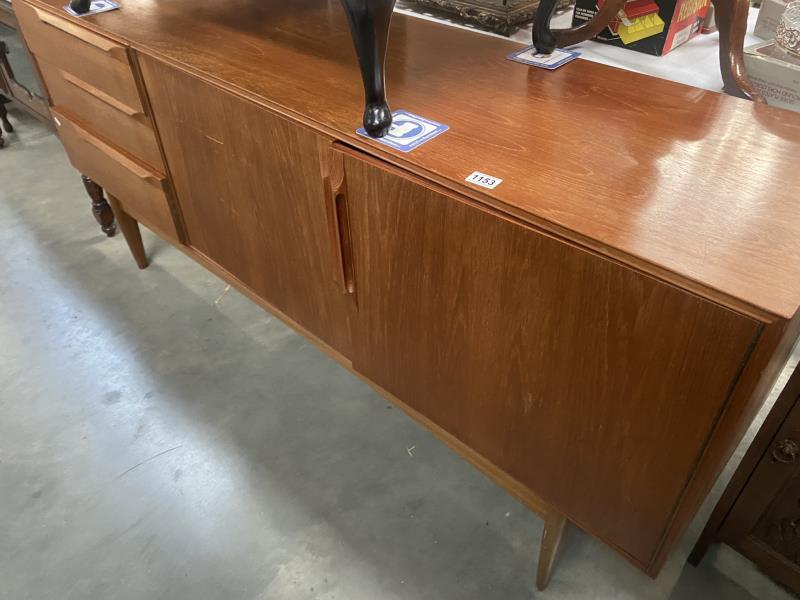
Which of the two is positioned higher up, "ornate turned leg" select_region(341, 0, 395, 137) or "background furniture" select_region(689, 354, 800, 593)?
"ornate turned leg" select_region(341, 0, 395, 137)

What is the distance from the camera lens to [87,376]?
1.47 m

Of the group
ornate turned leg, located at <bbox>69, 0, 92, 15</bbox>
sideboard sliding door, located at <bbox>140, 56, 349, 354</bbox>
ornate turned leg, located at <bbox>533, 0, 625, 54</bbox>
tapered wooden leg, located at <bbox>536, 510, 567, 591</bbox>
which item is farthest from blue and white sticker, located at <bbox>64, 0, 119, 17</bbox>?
tapered wooden leg, located at <bbox>536, 510, 567, 591</bbox>

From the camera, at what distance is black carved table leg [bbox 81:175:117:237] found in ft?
5.60

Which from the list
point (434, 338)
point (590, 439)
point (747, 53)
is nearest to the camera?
point (590, 439)

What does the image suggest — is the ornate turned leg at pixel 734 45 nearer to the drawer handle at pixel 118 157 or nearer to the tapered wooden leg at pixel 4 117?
the drawer handle at pixel 118 157

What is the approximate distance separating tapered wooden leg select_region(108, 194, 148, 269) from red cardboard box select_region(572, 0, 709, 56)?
3.95 feet

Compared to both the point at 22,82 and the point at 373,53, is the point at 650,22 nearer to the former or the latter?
the point at 373,53

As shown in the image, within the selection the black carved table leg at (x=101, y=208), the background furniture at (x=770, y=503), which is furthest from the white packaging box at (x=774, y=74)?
the black carved table leg at (x=101, y=208)

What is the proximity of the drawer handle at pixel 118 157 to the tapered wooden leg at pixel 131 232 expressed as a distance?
A: 7.6 inches

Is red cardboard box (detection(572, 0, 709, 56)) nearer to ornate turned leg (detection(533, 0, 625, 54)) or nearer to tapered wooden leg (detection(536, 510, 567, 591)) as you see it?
ornate turned leg (detection(533, 0, 625, 54))

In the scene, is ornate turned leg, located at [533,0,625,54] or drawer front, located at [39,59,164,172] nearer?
ornate turned leg, located at [533,0,625,54]

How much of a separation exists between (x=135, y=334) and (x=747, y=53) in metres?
1.49

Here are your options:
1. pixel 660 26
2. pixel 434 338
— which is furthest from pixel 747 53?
pixel 434 338

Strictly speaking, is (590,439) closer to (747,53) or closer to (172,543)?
(747,53)
